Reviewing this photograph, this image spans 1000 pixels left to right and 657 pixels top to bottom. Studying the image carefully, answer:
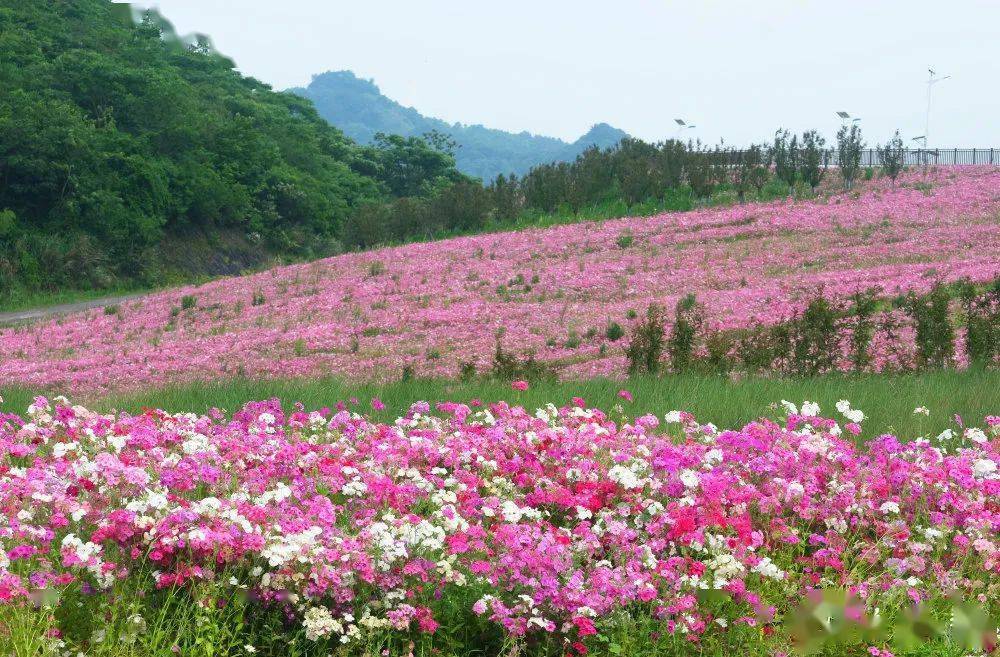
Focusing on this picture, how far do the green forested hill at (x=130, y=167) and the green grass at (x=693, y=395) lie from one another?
93.5 ft

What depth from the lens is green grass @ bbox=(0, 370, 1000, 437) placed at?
31.4 ft

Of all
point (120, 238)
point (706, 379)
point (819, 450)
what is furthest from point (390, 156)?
point (819, 450)

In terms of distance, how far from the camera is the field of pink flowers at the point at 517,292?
18.2m

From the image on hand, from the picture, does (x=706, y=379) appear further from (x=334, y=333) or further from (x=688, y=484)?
(x=334, y=333)

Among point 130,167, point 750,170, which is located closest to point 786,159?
point 750,170

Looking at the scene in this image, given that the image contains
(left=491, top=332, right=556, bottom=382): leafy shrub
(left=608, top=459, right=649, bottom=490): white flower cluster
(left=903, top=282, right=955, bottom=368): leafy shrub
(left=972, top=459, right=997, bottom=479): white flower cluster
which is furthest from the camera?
(left=903, top=282, right=955, bottom=368): leafy shrub

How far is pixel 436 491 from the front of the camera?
6266mm

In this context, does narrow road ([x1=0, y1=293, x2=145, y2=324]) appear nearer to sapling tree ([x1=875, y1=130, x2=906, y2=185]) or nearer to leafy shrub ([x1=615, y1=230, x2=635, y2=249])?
leafy shrub ([x1=615, y1=230, x2=635, y2=249])

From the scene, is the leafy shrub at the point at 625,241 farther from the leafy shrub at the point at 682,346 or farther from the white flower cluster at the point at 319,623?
the white flower cluster at the point at 319,623

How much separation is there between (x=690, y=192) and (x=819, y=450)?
33.8 meters

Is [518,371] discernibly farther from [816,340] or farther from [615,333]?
[615,333]

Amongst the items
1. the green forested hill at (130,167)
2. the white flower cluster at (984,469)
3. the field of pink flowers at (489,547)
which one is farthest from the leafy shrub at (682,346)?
the green forested hill at (130,167)

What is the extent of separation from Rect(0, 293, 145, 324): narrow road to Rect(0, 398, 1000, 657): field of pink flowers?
964 inches

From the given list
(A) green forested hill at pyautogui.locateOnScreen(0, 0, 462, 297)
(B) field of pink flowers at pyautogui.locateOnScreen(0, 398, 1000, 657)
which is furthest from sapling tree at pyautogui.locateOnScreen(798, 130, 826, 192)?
(B) field of pink flowers at pyautogui.locateOnScreen(0, 398, 1000, 657)
